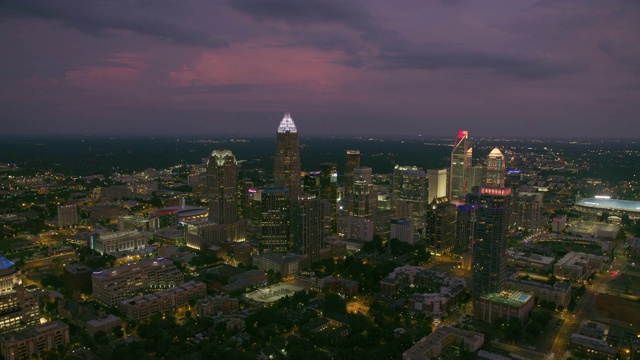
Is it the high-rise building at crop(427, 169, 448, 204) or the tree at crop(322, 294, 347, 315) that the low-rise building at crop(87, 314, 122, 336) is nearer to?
the tree at crop(322, 294, 347, 315)

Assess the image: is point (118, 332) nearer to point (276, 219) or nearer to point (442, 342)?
point (442, 342)

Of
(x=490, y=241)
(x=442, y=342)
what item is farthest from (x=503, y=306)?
(x=442, y=342)

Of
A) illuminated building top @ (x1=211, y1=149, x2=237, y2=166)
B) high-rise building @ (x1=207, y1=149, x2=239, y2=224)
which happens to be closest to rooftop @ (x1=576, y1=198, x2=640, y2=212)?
high-rise building @ (x1=207, y1=149, x2=239, y2=224)

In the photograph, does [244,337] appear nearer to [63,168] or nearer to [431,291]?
[431,291]

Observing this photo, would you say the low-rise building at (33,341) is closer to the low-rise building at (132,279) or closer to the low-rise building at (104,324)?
the low-rise building at (104,324)

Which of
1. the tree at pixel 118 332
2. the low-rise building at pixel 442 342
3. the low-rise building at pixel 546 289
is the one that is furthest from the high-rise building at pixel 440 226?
the tree at pixel 118 332

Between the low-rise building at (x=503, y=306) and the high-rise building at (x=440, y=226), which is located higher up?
the high-rise building at (x=440, y=226)
